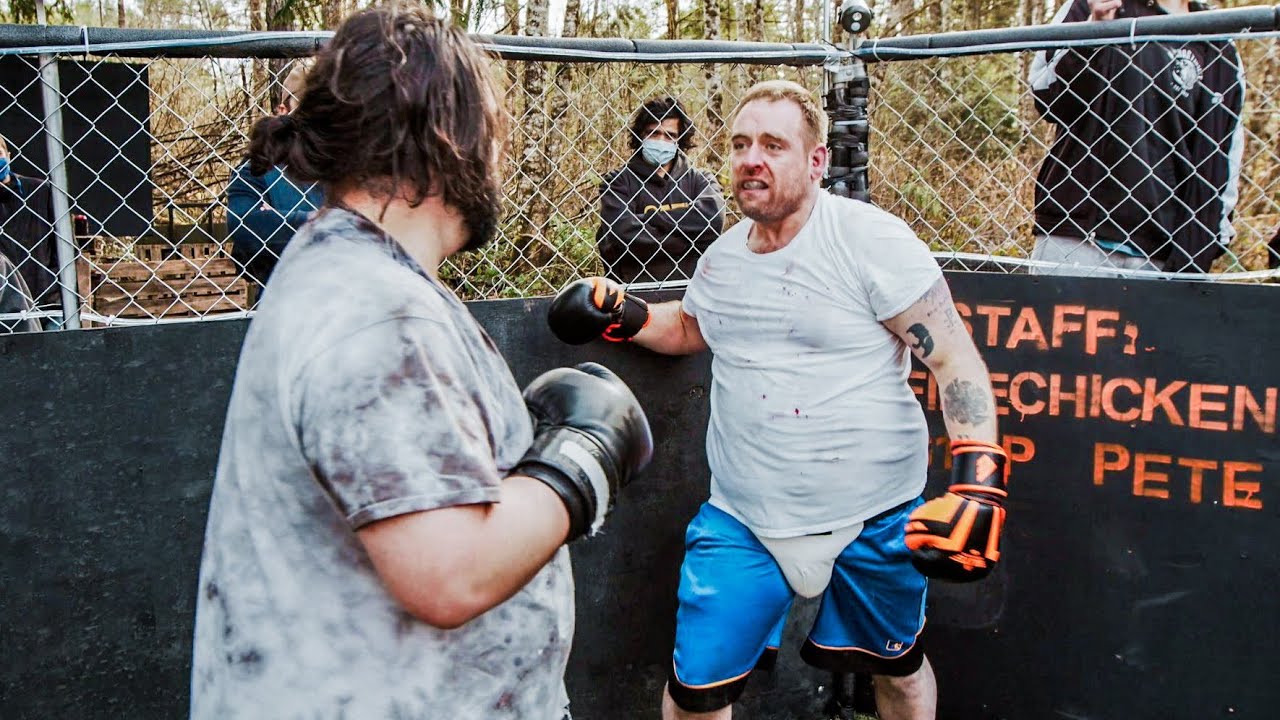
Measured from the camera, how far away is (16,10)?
799 cm

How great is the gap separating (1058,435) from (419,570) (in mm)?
2382

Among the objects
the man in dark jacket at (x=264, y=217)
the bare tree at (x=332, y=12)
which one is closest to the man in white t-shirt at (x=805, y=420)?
the man in dark jacket at (x=264, y=217)

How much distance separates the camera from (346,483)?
1231 mm

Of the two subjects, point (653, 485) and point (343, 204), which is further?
point (653, 485)

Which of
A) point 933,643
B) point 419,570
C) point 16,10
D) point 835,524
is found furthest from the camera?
point 16,10

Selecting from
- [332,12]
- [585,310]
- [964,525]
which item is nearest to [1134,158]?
[964,525]

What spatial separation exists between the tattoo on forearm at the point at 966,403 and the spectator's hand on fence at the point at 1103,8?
1695 mm

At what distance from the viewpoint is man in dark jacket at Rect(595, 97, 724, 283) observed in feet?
14.9

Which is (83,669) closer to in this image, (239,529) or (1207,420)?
(239,529)

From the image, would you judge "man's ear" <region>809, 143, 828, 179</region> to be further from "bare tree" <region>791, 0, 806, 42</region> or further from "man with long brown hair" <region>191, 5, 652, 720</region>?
"bare tree" <region>791, 0, 806, 42</region>

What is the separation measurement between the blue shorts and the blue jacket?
156cm

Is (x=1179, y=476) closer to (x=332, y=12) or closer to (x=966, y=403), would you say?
(x=966, y=403)

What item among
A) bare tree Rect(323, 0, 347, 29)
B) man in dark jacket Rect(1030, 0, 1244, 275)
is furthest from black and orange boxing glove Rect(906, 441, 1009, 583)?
bare tree Rect(323, 0, 347, 29)

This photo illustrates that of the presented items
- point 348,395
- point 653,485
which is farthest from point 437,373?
point 653,485
